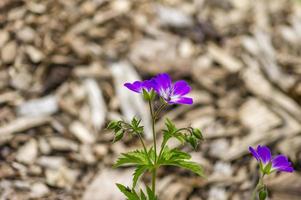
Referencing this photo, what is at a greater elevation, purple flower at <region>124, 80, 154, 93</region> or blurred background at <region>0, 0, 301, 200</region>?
blurred background at <region>0, 0, 301, 200</region>

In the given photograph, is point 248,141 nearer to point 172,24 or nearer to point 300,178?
point 300,178

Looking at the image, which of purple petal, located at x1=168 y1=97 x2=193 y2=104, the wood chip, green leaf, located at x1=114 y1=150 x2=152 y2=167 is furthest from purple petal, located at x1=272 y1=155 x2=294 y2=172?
the wood chip

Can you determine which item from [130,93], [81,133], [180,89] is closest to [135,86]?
[180,89]

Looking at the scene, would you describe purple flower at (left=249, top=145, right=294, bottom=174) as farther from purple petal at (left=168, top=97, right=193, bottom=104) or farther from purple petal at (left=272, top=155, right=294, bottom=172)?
purple petal at (left=168, top=97, right=193, bottom=104)

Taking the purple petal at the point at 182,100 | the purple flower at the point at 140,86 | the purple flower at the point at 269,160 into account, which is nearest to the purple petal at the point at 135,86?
the purple flower at the point at 140,86

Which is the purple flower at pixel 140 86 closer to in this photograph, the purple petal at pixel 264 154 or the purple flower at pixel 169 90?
the purple flower at pixel 169 90

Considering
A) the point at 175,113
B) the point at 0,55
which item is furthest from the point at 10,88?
the point at 175,113
